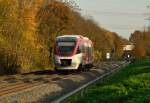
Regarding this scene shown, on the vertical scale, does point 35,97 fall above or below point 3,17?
below

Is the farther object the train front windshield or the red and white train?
the train front windshield

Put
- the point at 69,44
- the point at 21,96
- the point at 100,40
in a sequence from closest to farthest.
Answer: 1. the point at 21,96
2. the point at 69,44
3. the point at 100,40

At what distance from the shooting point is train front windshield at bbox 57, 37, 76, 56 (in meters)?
47.3

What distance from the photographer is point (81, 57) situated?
48.5 meters

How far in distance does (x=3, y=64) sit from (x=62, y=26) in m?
23.2

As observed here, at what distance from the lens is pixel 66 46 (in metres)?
47.5

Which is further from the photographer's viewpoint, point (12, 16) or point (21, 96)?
point (12, 16)

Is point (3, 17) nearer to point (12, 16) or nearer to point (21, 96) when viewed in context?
point (12, 16)

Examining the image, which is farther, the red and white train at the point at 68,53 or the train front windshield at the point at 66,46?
the train front windshield at the point at 66,46

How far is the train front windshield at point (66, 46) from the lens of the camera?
47.3 m

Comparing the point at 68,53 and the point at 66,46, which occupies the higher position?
the point at 66,46

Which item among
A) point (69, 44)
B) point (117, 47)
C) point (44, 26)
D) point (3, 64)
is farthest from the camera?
point (117, 47)

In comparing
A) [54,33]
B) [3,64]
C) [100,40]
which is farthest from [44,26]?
[100,40]

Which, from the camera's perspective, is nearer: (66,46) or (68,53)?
(68,53)
